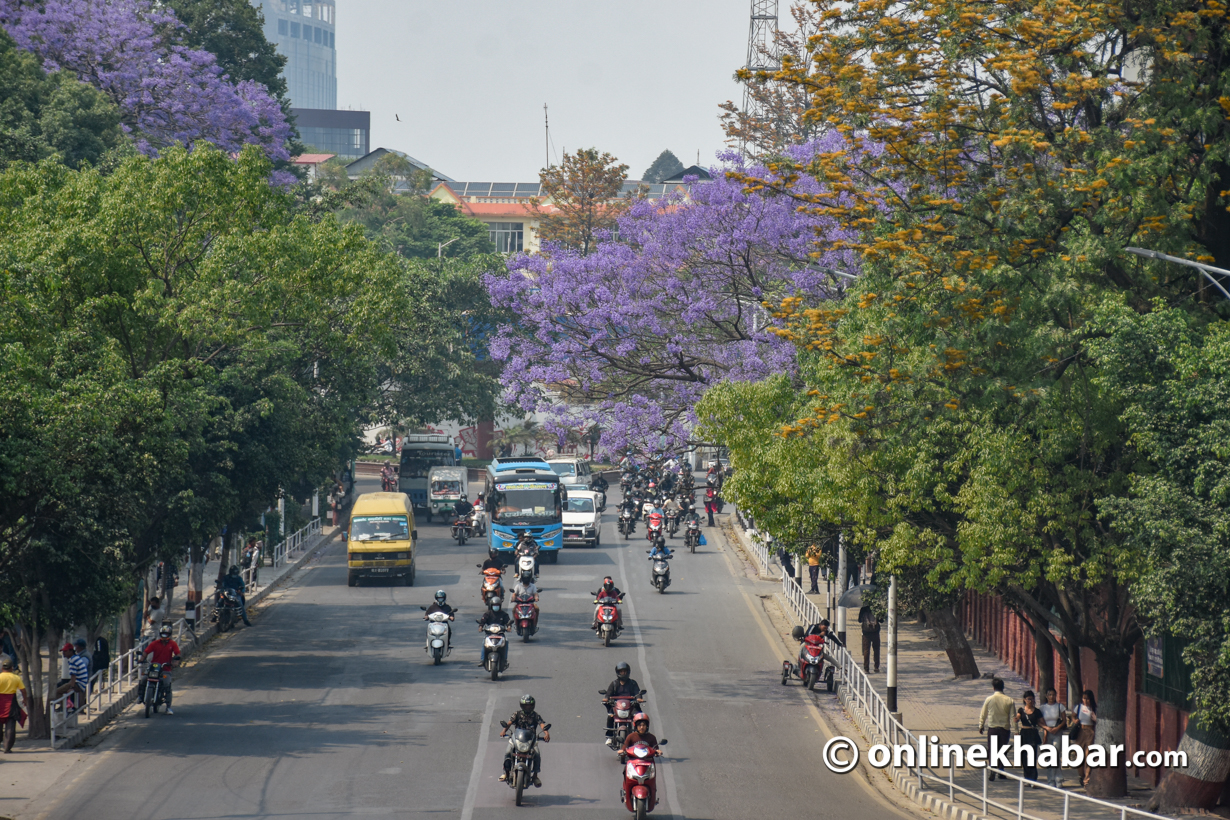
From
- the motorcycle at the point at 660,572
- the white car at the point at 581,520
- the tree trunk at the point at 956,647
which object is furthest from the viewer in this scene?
the white car at the point at 581,520

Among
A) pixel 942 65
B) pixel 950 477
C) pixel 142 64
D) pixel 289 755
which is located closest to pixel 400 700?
pixel 289 755

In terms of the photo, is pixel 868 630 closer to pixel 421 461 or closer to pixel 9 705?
pixel 9 705

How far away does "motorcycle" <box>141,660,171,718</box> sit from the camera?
72.1 ft

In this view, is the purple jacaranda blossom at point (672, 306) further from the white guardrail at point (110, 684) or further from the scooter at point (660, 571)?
the white guardrail at point (110, 684)

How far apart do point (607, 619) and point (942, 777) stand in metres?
11.2

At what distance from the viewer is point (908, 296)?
18.2 m

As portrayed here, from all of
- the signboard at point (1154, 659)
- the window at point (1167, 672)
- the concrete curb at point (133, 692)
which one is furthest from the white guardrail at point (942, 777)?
the concrete curb at point (133, 692)

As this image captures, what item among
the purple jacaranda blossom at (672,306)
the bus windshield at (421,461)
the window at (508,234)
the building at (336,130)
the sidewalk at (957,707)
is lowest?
the sidewalk at (957,707)

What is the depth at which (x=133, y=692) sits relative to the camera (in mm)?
23516

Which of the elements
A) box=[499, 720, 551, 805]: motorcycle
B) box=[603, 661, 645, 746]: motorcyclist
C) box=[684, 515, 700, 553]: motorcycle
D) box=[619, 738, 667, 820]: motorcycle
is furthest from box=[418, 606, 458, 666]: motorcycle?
box=[684, 515, 700, 553]: motorcycle

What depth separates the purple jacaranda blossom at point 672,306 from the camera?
32.4 m

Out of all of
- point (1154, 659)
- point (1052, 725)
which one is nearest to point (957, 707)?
point (1052, 725)

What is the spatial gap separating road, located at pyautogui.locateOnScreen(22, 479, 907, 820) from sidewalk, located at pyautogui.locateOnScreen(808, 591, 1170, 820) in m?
1.50

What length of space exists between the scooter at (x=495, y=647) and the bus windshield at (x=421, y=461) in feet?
110
